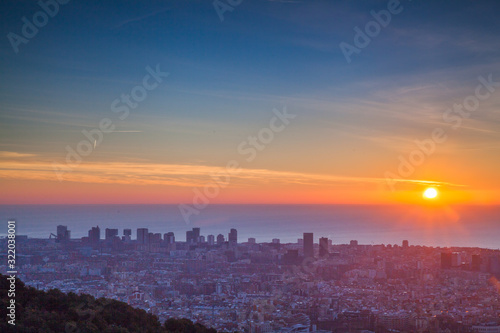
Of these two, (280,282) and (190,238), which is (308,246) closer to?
(190,238)

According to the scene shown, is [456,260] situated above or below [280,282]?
above

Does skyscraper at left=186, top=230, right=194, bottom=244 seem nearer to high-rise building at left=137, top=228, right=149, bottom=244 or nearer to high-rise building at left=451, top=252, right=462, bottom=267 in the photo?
high-rise building at left=137, top=228, right=149, bottom=244

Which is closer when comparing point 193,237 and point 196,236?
point 193,237

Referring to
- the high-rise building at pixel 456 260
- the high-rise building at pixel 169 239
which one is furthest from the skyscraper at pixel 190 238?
the high-rise building at pixel 456 260

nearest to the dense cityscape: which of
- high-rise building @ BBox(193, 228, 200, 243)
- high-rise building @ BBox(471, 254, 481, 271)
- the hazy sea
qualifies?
high-rise building @ BBox(471, 254, 481, 271)

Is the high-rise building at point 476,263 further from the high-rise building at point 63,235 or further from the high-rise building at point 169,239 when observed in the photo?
the high-rise building at point 63,235

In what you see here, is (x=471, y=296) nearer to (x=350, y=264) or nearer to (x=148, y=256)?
(x=350, y=264)

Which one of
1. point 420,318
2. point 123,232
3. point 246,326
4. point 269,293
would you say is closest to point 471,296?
point 420,318

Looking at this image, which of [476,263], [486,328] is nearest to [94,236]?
[476,263]
